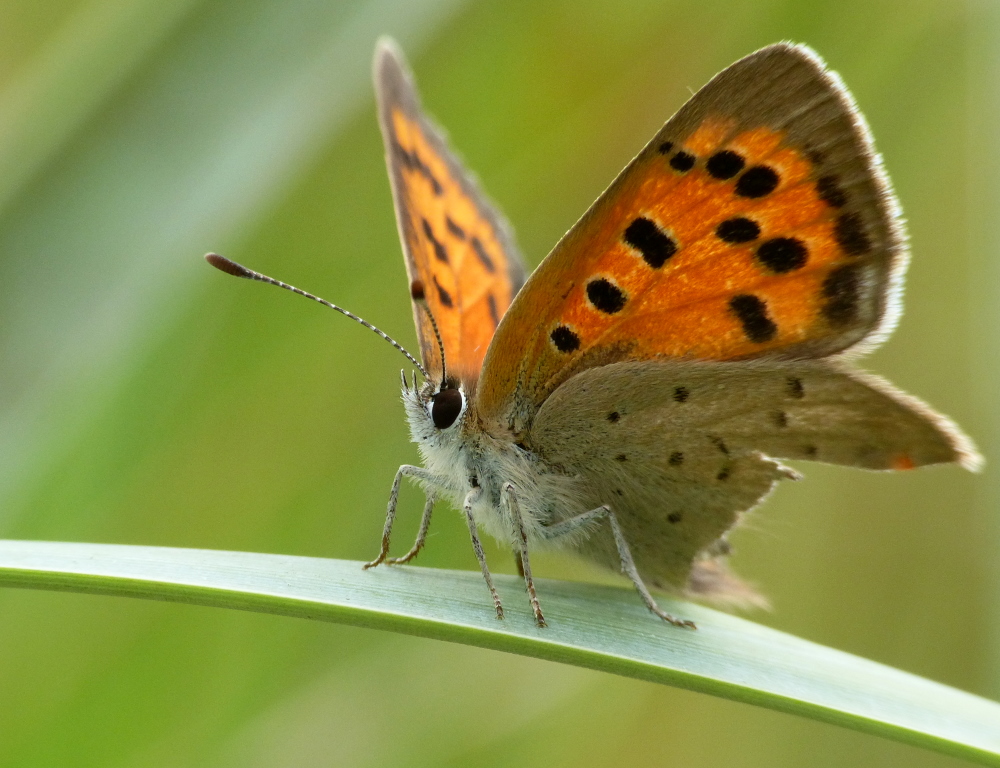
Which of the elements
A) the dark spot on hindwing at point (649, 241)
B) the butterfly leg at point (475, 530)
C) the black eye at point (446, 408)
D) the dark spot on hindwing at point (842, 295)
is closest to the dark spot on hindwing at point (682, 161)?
the dark spot on hindwing at point (649, 241)

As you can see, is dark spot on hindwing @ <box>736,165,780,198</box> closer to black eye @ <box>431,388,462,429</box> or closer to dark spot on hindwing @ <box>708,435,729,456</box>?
dark spot on hindwing @ <box>708,435,729,456</box>

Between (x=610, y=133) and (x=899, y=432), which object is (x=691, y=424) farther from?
(x=610, y=133)

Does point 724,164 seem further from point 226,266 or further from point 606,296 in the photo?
point 226,266

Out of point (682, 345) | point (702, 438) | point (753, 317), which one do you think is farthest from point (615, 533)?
point (753, 317)

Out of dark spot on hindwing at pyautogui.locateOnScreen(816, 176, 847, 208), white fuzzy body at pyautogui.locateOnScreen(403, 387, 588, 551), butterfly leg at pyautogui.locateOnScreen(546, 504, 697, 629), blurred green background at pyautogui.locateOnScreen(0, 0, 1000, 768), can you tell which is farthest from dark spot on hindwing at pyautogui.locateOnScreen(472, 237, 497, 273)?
dark spot on hindwing at pyautogui.locateOnScreen(816, 176, 847, 208)

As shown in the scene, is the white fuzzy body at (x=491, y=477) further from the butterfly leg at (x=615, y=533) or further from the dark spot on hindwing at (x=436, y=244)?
A: the dark spot on hindwing at (x=436, y=244)

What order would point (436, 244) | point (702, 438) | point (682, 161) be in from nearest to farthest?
point (682, 161), point (702, 438), point (436, 244)
